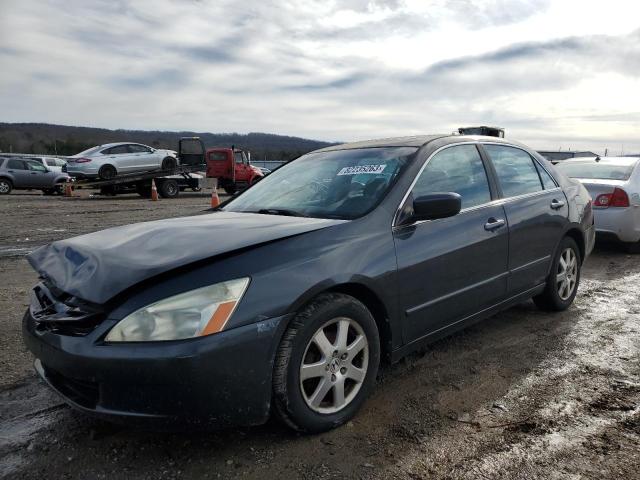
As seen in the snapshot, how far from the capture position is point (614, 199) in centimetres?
711

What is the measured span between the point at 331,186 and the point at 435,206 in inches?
29.1

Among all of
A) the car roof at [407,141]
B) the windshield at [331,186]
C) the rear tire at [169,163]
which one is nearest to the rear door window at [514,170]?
the car roof at [407,141]

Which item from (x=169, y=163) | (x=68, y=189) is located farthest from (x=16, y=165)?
(x=169, y=163)

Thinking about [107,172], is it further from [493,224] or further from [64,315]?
[64,315]

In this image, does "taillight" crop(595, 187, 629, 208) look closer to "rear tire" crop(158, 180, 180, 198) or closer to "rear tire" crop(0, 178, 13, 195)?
"rear tire" crop(158, 180, 180, 198)

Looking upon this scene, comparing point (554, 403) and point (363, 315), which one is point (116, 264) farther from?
point (554, 403)

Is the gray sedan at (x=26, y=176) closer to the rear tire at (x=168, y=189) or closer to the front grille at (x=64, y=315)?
the rear tire at (x=168, y=189)

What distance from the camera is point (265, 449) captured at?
8.09 feet

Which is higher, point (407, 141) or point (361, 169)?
point (407, 141)

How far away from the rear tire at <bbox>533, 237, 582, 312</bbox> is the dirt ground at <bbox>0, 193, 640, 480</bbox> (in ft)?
1.67

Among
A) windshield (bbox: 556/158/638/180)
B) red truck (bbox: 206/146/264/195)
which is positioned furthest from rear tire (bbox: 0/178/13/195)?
windshield (bbox: 556/158/638/180)

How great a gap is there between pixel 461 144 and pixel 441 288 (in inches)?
47.3

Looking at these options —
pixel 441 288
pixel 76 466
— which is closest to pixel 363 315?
pixel 441 288

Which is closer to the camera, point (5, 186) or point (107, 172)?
point (107, 172)
